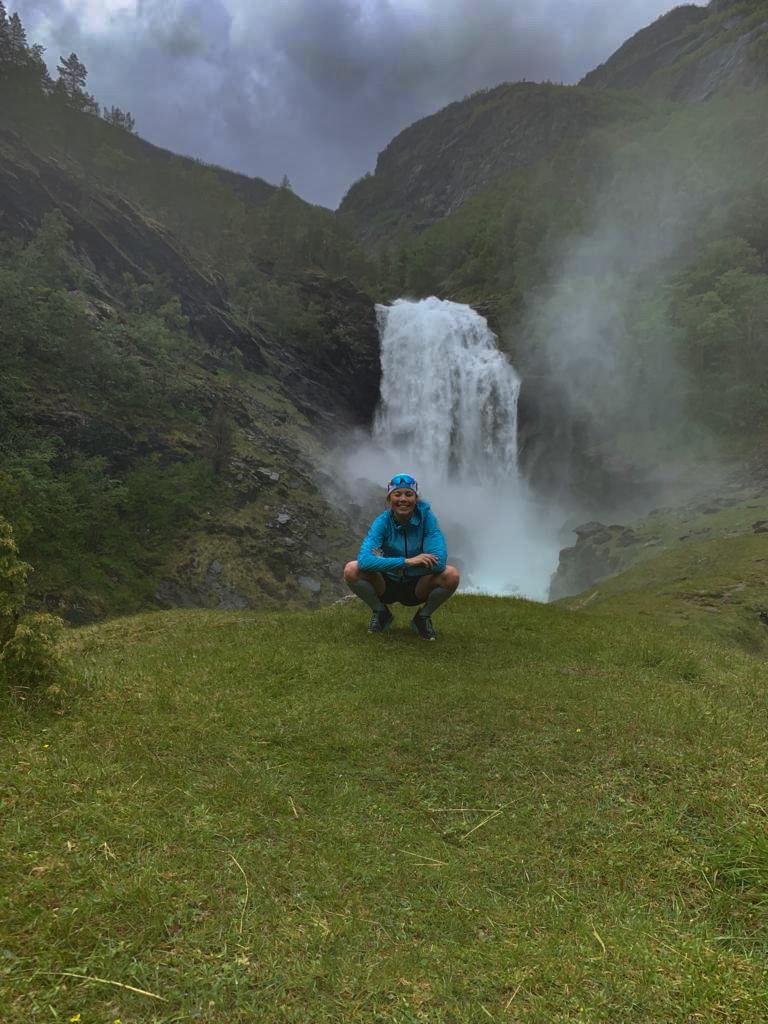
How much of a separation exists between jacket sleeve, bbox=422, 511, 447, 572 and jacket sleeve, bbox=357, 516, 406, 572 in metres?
0.45

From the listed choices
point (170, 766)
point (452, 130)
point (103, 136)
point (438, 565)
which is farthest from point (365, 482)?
point (452, 130)

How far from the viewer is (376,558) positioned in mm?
7145

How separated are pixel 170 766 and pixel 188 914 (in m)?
1.45

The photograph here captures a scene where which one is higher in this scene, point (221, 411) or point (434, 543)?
point (221, 411)

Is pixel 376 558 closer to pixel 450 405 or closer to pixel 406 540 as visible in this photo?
pixel 406 540

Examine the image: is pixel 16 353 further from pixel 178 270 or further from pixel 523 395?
pixel 523 395

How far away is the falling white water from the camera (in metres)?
44.4

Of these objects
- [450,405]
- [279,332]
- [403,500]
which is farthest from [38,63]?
[403,500]

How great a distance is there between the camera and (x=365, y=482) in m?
40.0

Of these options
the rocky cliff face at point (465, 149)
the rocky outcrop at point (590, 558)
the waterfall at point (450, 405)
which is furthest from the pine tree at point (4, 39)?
the rocky cliff face at point (465, 149)

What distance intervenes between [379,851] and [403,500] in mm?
4619

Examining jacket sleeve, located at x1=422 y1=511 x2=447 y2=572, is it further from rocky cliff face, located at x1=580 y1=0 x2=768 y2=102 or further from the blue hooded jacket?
rocky cliff face, located at x1=580 y1=0 x2=768 y2=102

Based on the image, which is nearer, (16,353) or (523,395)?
(16,353)

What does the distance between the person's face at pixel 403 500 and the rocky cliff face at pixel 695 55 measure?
114 metres
